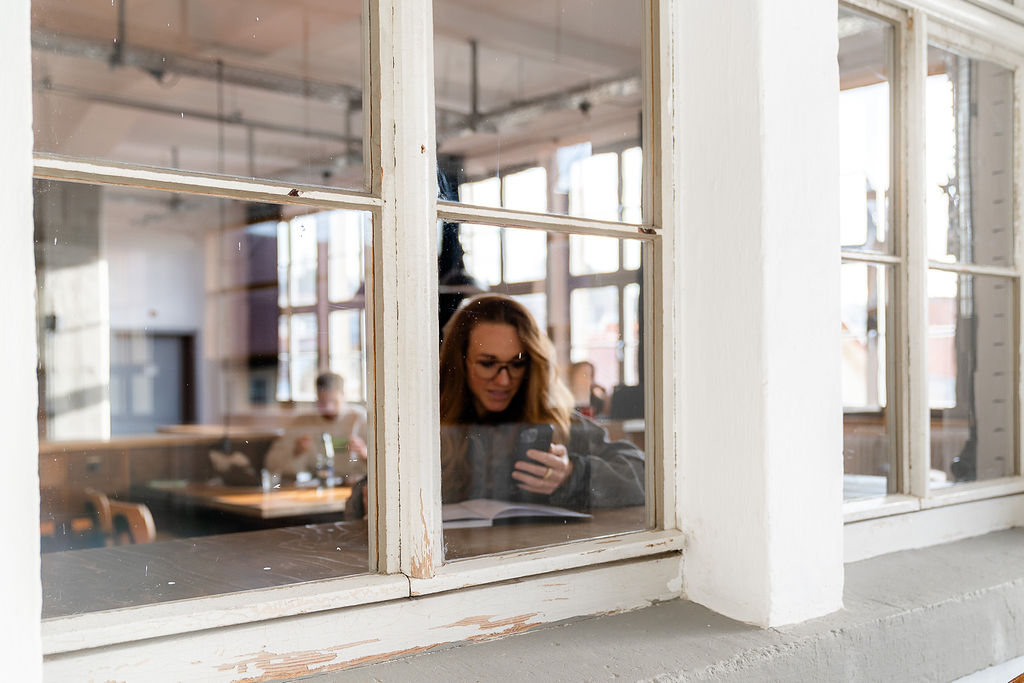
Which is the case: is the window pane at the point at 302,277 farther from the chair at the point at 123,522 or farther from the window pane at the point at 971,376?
the window pane at the point at 971,376

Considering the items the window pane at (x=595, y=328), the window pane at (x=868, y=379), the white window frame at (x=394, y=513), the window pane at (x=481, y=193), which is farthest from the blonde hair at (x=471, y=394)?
the window pane at (x=595, y=328)

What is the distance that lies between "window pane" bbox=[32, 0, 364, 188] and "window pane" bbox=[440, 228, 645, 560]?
2816 mm

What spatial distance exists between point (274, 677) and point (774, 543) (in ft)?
2.80

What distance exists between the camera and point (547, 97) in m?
7.68

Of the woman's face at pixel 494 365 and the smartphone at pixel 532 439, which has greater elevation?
the woman's face at pixel 494 365

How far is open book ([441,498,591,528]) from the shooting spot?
162 centimetres

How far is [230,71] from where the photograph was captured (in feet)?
25.5

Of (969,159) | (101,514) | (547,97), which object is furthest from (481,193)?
(547,97)

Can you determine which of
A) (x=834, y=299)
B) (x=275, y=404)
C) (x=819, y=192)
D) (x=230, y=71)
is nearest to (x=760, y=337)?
(x=834, y=299)

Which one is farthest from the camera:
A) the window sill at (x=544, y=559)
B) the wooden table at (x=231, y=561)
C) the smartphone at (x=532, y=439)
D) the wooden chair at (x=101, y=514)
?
the wooden chair at (x=101, y=514)

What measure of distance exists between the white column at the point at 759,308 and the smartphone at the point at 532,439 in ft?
2.22

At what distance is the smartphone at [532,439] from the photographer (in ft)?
7.29

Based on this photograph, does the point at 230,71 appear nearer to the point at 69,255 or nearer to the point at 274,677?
the point at 69,255

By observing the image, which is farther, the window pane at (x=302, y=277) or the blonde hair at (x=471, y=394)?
the window pane at (x=302, y=277)
